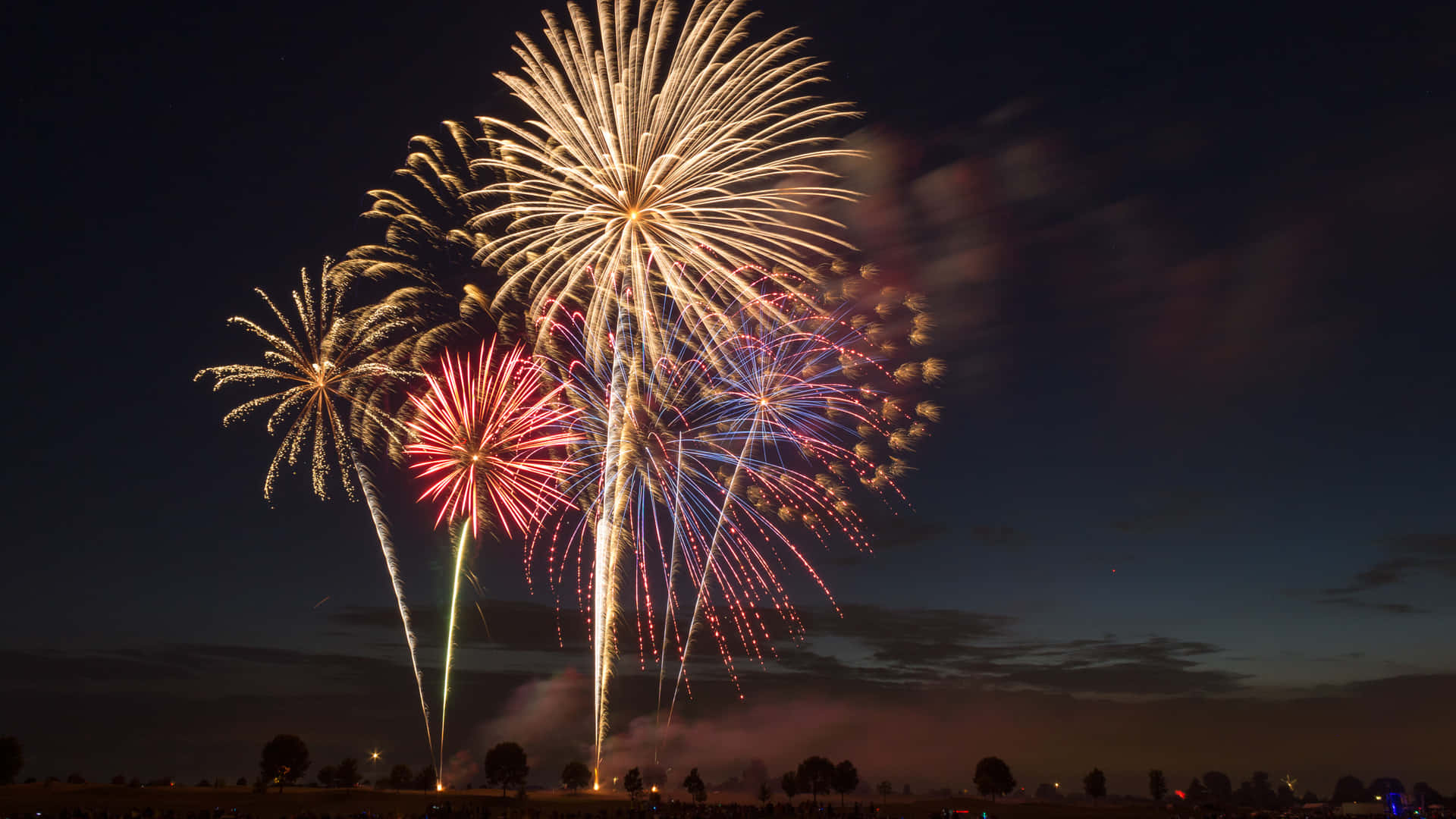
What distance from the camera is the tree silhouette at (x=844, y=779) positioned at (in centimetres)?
9419

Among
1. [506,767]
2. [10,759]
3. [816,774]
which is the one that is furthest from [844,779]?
[10,759]

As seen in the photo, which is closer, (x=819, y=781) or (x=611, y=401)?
(x=611, y=401)

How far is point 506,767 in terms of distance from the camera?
236 feet

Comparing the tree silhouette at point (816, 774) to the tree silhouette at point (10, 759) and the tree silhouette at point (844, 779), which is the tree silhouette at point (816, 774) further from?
the tree silhouette at point (10, 759)

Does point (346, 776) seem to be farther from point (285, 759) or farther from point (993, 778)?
point (993, 778)

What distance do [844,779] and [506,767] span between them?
1613 inches

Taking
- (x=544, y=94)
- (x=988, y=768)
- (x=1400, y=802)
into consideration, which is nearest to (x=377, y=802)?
(x=544, y=94)

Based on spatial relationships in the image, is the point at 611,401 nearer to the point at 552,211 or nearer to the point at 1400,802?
the point at 552,211

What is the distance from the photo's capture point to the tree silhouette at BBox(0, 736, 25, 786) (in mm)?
58531

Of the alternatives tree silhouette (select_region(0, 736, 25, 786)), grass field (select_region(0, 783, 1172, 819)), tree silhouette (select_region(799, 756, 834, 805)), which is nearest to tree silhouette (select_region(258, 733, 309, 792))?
grass field (select_region(0, 783, 1172, 819))

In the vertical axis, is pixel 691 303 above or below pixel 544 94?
below

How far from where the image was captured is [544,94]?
1059 inches

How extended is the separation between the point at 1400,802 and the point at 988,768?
162 ft

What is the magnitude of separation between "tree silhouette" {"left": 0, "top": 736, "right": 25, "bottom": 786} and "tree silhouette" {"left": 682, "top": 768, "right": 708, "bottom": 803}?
56972 millimetres
